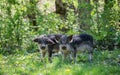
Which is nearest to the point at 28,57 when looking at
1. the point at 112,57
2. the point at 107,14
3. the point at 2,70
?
the point at 2,70

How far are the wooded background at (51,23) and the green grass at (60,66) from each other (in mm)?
1978

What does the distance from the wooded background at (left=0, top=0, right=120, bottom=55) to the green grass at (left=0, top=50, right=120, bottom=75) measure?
6.49ft

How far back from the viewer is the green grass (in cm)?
952

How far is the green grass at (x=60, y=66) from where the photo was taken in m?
9.52

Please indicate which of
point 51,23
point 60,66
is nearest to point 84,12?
point 51,23

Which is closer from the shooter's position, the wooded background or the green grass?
the green grass

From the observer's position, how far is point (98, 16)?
14.2m

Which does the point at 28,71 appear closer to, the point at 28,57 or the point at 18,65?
the point at 18,65

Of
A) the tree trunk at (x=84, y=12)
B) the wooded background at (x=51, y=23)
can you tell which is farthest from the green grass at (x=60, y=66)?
the tree trunk at (x=84, y=12)

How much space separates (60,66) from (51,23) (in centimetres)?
482

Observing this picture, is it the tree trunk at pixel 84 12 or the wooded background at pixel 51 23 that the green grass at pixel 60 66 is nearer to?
the wooded background at pixel 51 23

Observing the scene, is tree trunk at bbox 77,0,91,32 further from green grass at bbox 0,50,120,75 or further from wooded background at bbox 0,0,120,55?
green grass at bbox 0,50,120,75

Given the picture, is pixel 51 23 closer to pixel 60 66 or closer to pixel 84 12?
pixel 84 12

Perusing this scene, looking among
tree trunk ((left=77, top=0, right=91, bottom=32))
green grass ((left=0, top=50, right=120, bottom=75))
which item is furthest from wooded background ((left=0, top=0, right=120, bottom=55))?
green grass ((left=0, top=50, right=120, bottom=75))
